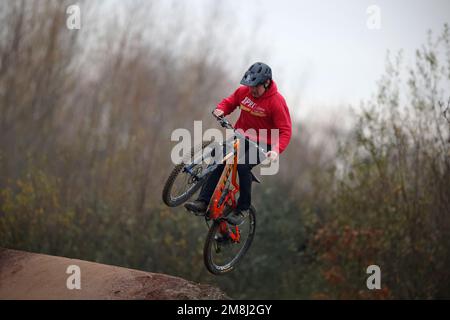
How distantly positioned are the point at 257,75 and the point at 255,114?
583mm

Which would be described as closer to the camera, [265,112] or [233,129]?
[233,129]

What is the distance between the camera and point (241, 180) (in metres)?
7.73

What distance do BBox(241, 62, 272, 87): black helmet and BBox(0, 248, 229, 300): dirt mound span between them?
275 cm

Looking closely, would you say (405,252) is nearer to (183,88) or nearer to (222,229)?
(222,229)

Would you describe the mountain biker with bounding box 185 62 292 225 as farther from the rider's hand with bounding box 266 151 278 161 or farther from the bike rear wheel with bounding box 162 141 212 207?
the bike rear wheel with bounding box 162 141 212 207

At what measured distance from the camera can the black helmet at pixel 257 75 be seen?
720 cm

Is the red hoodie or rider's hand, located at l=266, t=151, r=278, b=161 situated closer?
rider's hand, located at l=266, t=151, r=278, b=161

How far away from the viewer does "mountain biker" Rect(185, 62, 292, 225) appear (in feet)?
23.7

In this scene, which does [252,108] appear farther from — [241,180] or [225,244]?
[225,244]

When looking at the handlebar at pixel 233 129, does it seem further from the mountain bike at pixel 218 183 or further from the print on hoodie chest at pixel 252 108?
the print on hoodie chest at pixel 252 108

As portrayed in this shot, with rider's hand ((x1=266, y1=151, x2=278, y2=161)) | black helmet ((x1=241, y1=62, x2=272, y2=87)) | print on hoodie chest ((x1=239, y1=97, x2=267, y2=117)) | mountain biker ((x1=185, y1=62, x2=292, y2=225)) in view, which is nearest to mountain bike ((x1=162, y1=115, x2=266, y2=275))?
mountain biker ((x1=185, y1=62, x2=292, y2=225))

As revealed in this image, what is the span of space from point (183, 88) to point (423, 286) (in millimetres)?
18582

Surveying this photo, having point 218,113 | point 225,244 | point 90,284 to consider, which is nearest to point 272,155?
point 218,113

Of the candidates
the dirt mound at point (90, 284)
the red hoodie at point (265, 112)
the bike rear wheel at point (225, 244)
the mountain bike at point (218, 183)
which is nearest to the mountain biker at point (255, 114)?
the red hoodie at point (265, 112)
